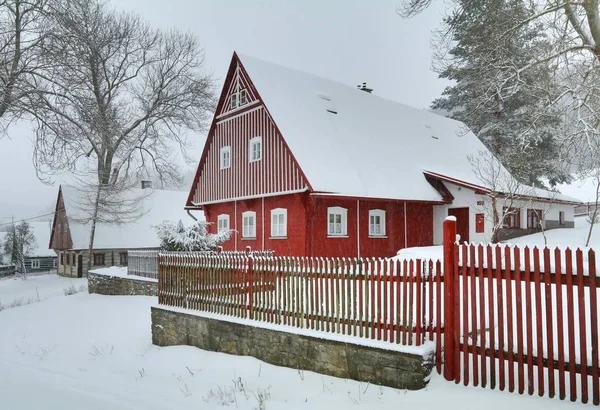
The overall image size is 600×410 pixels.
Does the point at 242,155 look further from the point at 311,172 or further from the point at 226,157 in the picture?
the point at 311,172

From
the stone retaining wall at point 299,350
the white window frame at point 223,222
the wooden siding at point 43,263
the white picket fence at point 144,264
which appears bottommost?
the wooden siding at point 43,263

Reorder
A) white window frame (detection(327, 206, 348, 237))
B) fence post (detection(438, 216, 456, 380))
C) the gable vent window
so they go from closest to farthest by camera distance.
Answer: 1. fence post (detection(438, 216, 456, 380))
2. white window frame (detection(327, 206, 348, 237))
3. the gable vent window

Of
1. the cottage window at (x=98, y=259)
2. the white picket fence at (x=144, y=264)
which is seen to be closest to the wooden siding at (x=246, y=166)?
the white picket fence at (x=144, y=264)

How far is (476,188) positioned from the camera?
2002 cm

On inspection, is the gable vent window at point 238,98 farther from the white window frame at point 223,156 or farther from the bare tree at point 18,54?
the bare tree at point 18,54

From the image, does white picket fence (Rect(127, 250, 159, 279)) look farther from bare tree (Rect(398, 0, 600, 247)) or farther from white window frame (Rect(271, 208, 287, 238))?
bare tree (Rect(398, 0, 600, 247))

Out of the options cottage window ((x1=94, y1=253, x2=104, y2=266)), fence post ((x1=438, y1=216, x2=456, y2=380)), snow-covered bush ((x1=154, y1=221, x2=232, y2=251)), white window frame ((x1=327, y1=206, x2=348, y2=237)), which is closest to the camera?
fence post ((x1=438, y1=216, x2=456, y2=380))

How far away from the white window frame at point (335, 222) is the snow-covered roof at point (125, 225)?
21006 millimetres

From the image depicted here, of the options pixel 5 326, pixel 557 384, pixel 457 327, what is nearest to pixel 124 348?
pixel 5 326

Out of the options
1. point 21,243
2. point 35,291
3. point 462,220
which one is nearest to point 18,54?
point 462,220

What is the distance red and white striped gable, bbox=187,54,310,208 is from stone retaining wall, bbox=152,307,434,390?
7.78 meters

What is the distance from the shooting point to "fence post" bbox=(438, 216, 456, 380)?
5875 mm

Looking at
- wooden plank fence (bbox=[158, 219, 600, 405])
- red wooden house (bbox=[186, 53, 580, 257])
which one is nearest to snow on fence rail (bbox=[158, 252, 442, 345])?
wooden plank fence (bbox=[158, 219, 600, 405])

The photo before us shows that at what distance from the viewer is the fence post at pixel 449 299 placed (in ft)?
19.3
